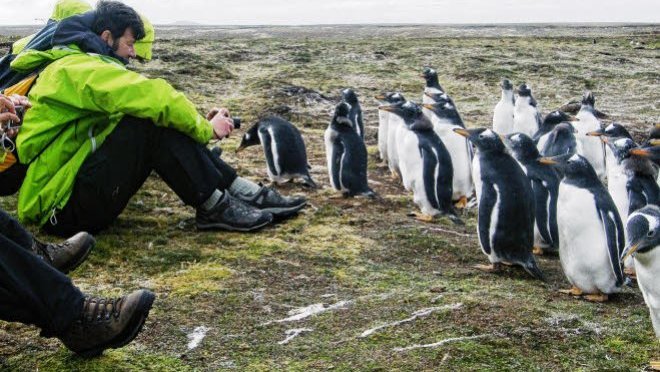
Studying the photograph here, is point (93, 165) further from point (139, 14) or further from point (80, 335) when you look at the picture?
point (80, 335)

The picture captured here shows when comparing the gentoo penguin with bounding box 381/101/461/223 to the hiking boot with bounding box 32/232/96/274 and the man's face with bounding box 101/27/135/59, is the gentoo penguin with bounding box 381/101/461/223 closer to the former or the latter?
the man's face with bounding box 101/27/135/59

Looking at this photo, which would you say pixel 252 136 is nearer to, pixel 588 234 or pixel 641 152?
pixel 641 152

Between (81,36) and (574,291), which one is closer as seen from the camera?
(81,36)

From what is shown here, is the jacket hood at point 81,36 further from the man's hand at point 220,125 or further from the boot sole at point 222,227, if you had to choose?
the boot sole at point 222,227

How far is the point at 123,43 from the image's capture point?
4277mm

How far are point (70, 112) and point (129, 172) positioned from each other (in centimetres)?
45

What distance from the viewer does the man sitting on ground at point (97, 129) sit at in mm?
3914

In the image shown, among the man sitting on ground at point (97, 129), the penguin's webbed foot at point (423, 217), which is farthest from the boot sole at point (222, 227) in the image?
the penguin's webbed foot at point (423, 217)

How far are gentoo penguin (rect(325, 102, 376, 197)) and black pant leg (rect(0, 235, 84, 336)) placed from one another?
4.05 m

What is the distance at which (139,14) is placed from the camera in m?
4.45

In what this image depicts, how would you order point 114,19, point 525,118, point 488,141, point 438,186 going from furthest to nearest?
1. point 525,118
2. point 438,186
3. point 488,141
4. point 114,19

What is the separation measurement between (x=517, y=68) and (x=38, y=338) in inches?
576

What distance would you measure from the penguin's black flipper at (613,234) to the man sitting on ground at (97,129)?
7.44 ft

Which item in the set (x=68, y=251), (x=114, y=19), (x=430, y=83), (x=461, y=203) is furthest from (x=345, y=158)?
(x=430, y=83)
